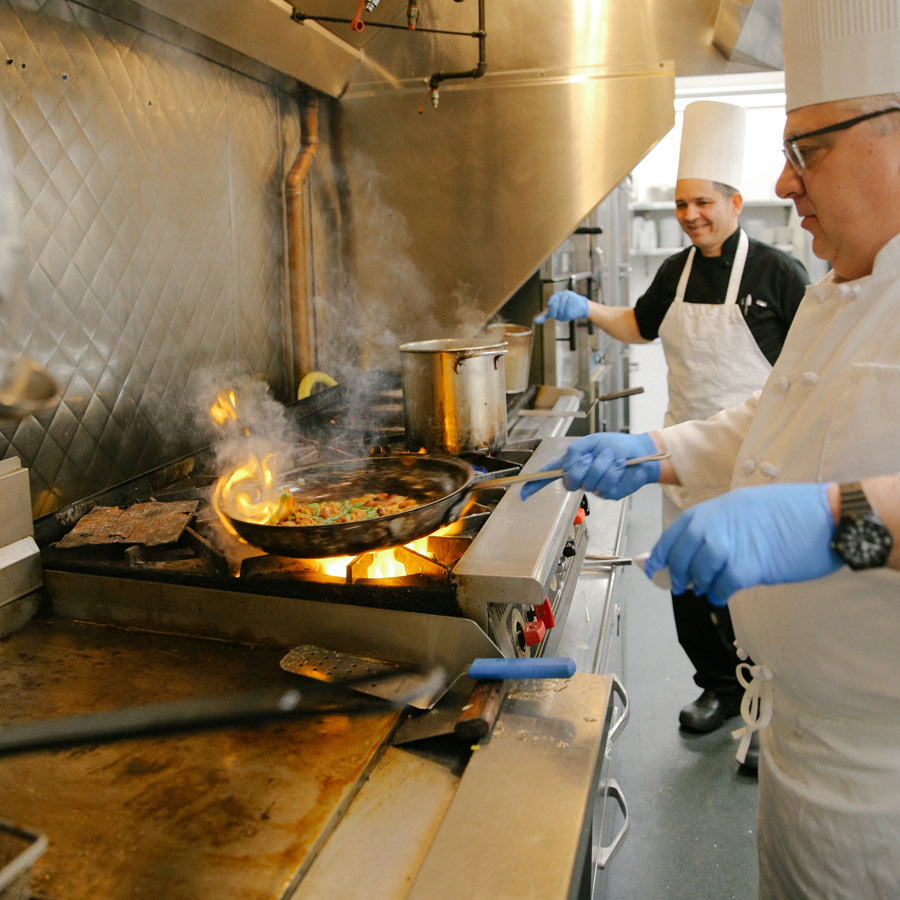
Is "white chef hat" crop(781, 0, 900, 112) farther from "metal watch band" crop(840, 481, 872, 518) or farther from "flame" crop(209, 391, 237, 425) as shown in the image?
"flame" crop(209, 391, 237, 425)

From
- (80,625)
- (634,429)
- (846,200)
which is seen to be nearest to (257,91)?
(80,625)

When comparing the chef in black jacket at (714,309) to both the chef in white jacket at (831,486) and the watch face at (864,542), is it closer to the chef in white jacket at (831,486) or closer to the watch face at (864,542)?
the chef in white jacket at (831,486)

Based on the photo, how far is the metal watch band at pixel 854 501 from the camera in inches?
34.0

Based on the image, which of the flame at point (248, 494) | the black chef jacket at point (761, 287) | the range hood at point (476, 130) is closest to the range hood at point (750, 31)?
the range hood at point (476, 130)

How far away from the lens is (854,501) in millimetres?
872

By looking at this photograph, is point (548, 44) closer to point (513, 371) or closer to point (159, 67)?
point (513, 371)

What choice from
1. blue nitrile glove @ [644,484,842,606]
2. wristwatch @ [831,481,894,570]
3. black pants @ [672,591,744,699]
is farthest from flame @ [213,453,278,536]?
black pants @ [672,591,744,699]

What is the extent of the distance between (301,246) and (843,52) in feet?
6.20

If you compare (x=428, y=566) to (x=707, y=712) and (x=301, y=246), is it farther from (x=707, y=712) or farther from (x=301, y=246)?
(x=707, y=712)

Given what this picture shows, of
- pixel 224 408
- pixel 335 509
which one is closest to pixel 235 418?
pixel 224 408

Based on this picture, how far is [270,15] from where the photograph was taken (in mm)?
2059

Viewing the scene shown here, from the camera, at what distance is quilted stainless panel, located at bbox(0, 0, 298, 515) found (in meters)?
1.63

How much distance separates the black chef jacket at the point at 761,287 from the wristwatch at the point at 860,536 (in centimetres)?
194

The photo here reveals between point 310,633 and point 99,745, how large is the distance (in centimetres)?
36
